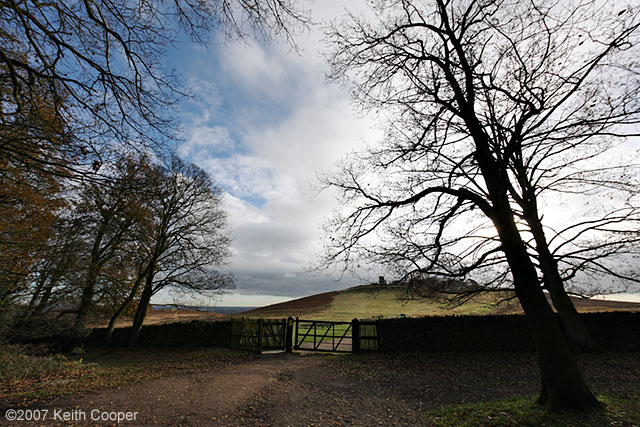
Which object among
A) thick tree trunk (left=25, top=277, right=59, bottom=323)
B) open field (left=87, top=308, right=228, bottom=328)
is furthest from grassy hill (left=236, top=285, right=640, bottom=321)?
thick tree trunk (left=25, top=277, right=59, bottom=323)

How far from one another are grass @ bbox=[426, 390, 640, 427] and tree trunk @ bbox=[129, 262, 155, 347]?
55.7 ft

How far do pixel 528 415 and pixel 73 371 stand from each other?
46.5 feet

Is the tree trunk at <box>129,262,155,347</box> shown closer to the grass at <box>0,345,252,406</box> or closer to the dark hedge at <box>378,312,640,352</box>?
the grass at <box>0,345,252,406</box>

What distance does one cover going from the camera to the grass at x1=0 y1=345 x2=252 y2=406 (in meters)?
7.64

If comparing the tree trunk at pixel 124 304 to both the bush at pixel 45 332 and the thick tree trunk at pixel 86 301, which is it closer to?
the bush at pixel 45 332

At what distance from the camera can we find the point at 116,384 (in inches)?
357

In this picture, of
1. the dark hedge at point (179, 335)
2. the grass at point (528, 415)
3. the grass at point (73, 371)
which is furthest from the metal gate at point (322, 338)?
the grass at point (528, 415)

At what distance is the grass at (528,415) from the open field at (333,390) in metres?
0.02

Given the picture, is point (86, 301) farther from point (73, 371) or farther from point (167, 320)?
point (167, 320)

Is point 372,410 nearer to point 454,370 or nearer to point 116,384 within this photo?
point 454,370

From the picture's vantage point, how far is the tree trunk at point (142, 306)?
1723 cm

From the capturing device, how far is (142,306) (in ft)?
57.2

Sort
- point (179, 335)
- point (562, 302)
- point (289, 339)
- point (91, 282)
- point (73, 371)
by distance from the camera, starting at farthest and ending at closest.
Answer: point (179, 335) → point (289, 339) → point (91, 282) → point (562, 302) → point (73, 371)

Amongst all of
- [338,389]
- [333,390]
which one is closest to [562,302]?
[338,389]
